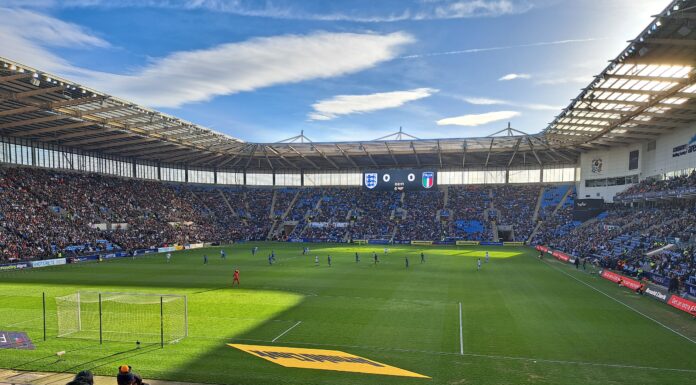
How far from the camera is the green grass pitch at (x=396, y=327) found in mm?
13375

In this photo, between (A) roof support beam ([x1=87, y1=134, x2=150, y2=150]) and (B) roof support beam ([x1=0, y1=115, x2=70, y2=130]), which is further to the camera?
(A) roof support beam ([x1=87, y1=134, x2=150, y2=150])

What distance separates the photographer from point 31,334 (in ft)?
55.7

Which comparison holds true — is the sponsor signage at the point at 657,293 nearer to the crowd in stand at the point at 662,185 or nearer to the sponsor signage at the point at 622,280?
the sponsor signage at the point at 622,280

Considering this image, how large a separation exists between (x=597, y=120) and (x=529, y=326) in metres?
32.4

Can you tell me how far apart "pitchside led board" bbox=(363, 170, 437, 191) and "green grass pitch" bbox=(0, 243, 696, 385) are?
3569 cm

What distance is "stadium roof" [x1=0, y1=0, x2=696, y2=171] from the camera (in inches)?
1046

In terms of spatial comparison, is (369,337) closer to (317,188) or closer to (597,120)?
(597,120)

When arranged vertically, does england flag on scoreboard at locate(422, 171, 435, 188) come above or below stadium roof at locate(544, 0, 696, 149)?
below

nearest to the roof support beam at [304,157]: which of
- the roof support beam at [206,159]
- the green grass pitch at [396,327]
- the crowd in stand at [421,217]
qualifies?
the roof support beam at [206,159]

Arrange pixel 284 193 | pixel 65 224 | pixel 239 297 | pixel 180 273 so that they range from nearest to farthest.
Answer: pixel 239 297 < pixel 180 273 < pixel 65 224 < pixel 284 193

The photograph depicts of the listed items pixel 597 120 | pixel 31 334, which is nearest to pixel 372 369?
pixel 31 334

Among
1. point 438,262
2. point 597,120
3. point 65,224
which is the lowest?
point 438,262

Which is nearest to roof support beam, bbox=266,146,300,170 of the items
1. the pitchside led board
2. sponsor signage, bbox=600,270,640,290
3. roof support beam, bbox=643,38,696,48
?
the pitchside led board

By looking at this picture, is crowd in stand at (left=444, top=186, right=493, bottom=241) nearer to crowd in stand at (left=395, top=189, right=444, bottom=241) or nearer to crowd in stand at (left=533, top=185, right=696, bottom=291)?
crowd in stand at (left=395, top=189, right=444, bottom=241)
